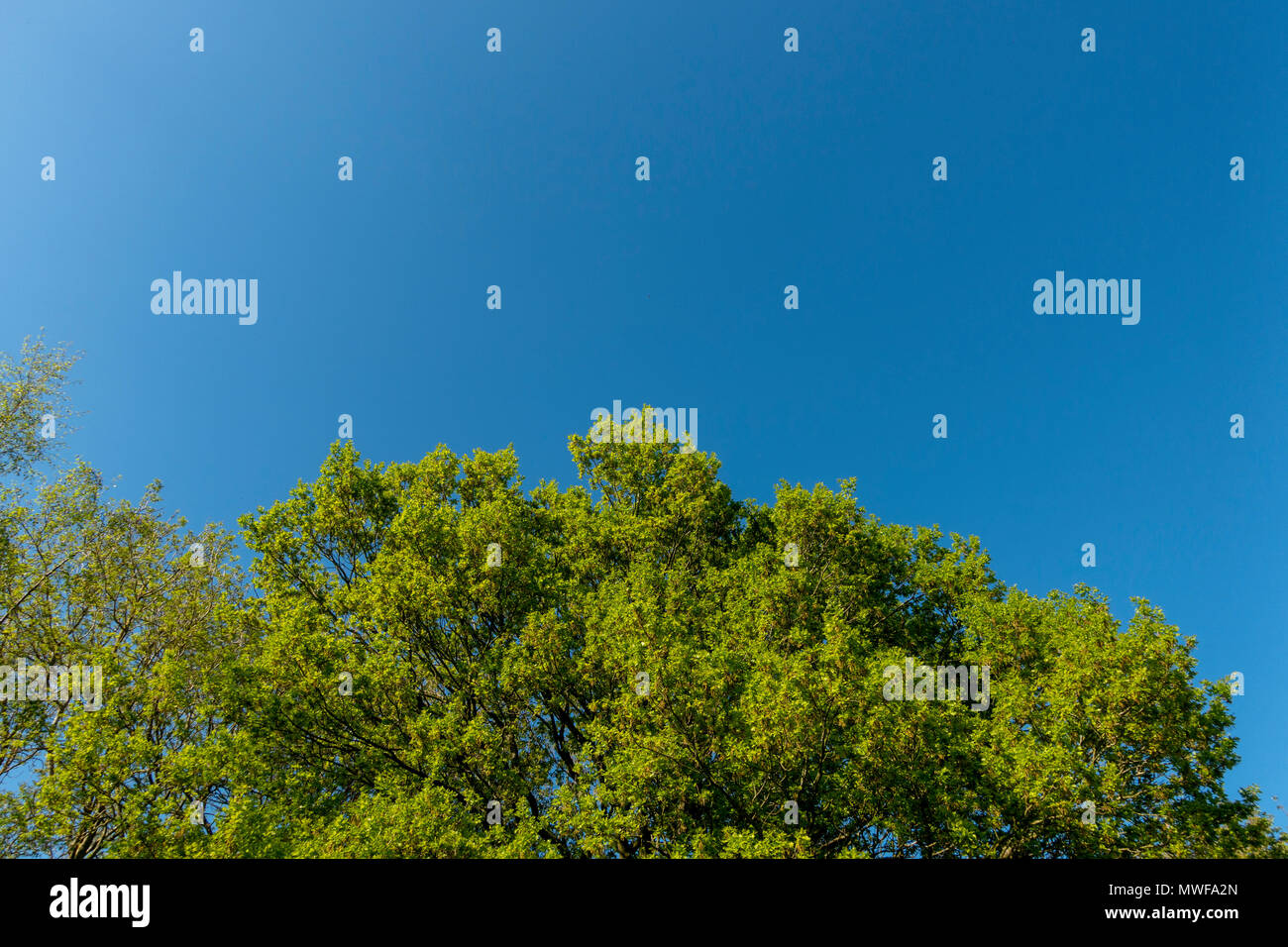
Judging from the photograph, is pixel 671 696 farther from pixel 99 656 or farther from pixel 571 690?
pixel 99 656

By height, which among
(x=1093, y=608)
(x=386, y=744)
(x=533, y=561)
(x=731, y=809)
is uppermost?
(x=533, y=561)

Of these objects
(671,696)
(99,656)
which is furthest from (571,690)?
(99,656)

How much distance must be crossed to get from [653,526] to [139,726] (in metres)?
16.4

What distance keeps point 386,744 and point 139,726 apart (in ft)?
22.1

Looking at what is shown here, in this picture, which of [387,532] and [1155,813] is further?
[387,532]

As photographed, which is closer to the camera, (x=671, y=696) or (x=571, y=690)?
(x=671, y=696)
